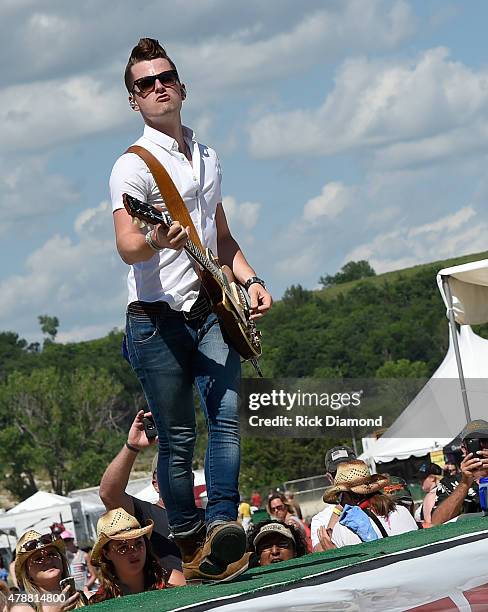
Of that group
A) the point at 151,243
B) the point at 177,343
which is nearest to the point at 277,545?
the point at 177,343

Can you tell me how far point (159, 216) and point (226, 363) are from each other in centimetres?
85

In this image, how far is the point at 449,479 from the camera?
8906 millimetres

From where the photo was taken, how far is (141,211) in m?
4.96

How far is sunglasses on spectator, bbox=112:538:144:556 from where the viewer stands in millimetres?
6125

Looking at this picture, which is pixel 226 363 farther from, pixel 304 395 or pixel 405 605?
pixel 304 395

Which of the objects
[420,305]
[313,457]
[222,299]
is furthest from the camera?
[420,305]

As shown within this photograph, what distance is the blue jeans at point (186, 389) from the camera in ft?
18.0

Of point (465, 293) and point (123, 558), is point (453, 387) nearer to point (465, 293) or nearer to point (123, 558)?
point (465, 293)

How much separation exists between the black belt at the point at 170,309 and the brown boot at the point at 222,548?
3.09ft

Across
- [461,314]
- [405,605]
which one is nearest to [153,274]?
[405,605]

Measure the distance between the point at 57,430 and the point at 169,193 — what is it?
372ft

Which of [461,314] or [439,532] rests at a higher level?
[461,314]

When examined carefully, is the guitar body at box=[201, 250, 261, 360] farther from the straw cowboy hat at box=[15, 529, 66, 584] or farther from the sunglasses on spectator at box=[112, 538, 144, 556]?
the straw cowboy hat at box=[15, 529, 66, 584]

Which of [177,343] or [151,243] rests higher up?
[151,243]
